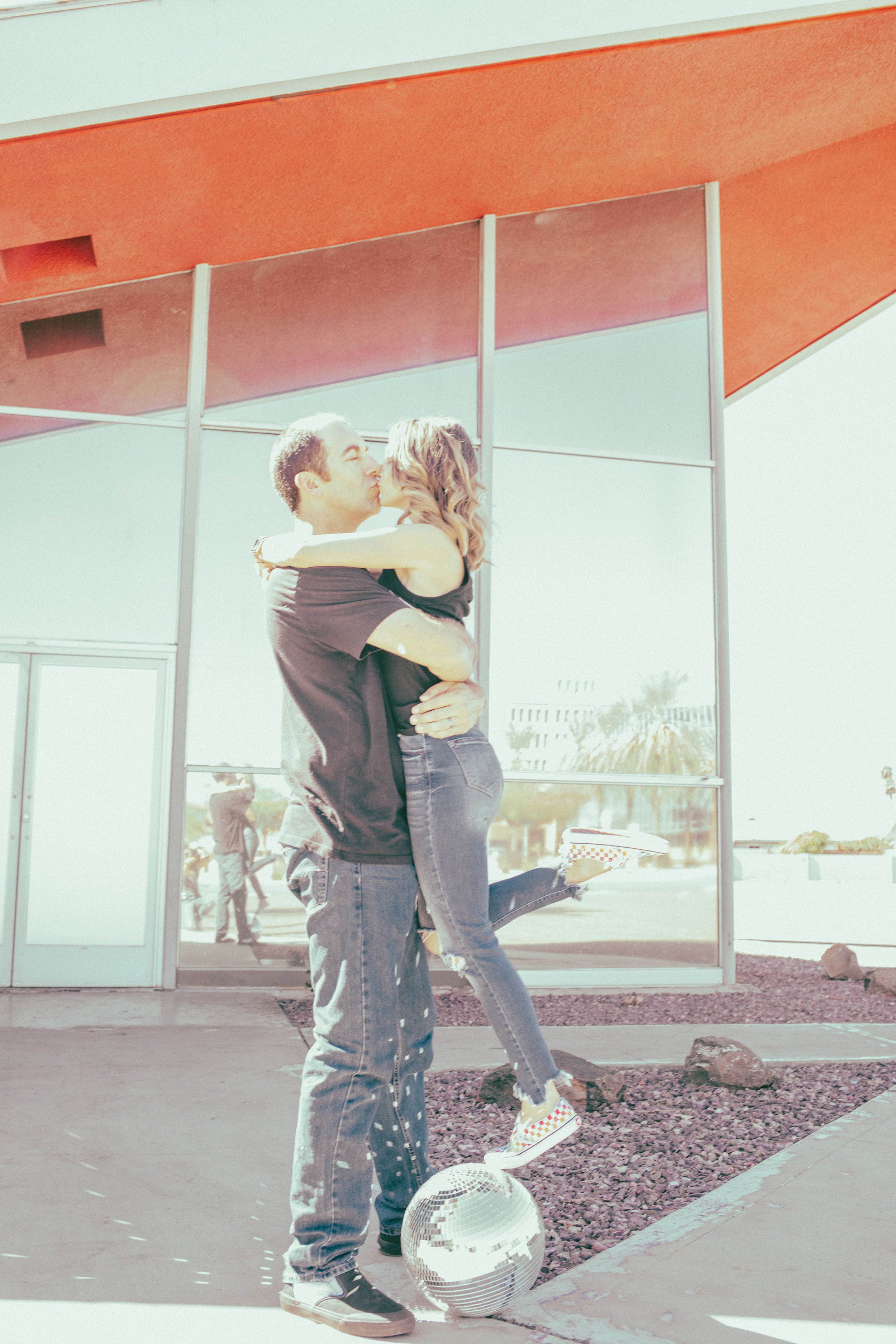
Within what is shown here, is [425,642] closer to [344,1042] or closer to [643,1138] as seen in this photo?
[344,1042]

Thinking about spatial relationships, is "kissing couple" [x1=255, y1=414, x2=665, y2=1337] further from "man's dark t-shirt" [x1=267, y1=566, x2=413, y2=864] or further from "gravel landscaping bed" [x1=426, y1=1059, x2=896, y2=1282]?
"gravel landscaping bed" [x1=426, y1=1059, x2=896, y2=1282]

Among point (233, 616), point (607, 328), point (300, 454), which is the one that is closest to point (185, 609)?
point (233, 616)

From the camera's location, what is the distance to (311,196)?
22.1 feet

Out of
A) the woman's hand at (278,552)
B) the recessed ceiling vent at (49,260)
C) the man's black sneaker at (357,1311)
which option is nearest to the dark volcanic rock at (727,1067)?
the man's black sneaker at (357,1311)

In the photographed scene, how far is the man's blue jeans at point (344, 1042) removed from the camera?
1.95 m

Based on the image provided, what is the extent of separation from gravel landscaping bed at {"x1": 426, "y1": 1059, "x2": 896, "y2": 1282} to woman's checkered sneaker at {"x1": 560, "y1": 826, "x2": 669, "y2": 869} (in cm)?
84

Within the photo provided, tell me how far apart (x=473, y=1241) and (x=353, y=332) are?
6.44 m

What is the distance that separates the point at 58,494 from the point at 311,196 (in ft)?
8.18

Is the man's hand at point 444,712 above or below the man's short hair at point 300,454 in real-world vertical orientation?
below

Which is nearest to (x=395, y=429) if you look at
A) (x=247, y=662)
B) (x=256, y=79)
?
(x=256, y=79)

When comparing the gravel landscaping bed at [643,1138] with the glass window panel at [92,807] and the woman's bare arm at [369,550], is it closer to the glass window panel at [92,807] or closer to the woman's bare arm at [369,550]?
the woman's bare arm at [369,550]

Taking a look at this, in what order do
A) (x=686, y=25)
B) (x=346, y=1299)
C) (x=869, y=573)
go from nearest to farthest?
(x=346, y=1299) → (x=686, y=25) → (x=869, y=573)

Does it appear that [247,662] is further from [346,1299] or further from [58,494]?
[346,1299]

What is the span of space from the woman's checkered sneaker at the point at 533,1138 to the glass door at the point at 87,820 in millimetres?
4965
